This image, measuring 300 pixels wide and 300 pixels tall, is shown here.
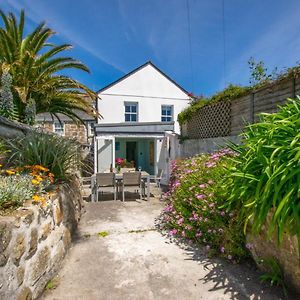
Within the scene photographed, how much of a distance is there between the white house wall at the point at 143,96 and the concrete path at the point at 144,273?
10793 mm

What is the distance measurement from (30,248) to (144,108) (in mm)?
12861

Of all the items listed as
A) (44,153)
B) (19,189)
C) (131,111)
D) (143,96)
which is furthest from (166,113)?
(19,189)

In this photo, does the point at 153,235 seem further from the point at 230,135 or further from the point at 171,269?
the point at 230,135

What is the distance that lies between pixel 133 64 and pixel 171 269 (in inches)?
552

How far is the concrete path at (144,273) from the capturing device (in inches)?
97.0

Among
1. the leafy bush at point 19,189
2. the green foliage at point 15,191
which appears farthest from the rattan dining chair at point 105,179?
the green foliage at point 15,191

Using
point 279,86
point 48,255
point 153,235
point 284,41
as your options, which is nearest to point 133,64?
point 284,41

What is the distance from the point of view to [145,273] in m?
2.88

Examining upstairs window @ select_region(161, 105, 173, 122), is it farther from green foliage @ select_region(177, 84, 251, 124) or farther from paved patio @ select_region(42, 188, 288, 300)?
paved patio @ select_region(42, 188, 288, 300)

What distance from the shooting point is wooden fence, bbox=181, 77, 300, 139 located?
14.7ft

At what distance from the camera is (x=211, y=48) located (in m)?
9.09

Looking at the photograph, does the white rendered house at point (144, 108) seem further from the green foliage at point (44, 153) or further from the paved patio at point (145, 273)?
the paved patio at point (145, 273)

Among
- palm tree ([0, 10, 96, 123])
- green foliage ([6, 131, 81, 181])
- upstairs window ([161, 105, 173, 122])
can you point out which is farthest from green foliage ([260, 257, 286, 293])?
upstairs window ([161, 105, 173, 122])

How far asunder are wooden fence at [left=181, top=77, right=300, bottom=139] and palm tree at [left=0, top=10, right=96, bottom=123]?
173 inches
